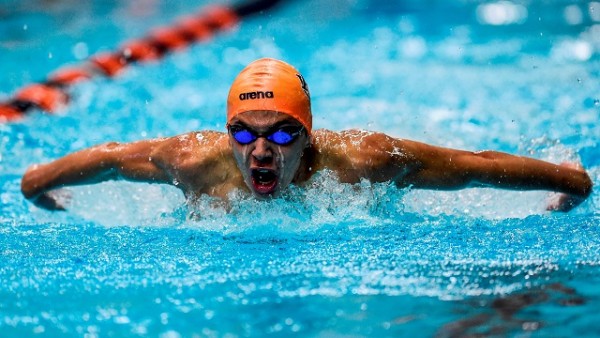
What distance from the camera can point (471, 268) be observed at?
2799 mm

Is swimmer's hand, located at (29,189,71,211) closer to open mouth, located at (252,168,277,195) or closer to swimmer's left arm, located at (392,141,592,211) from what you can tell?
open mouth, located at (252,168,277,195)

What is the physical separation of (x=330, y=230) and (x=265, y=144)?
18.9 inches

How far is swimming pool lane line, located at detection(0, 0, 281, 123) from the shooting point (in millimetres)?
5633

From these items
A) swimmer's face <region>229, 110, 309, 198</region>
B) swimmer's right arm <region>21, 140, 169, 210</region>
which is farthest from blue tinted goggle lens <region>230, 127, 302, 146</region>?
swimmer's right arm <region>21, 140, 169, 210</region>

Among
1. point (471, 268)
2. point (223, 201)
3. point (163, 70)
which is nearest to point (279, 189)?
point (223, 201)

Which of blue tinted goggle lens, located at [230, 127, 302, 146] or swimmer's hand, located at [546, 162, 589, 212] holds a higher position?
blue tinted goggle lens, located at [230, 127, 302, 146]

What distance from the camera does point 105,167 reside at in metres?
3.29

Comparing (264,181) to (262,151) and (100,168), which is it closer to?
(262,151)

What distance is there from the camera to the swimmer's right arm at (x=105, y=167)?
3273 mm

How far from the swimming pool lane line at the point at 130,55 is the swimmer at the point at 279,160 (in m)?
2.32

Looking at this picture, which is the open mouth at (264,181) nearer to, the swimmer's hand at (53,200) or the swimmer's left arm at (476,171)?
the swimmer's left arm at (476,171)

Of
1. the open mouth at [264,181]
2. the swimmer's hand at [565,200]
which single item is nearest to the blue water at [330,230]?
the swimmer's hand at [565,200]

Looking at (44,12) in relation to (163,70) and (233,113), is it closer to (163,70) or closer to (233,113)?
(163,70)

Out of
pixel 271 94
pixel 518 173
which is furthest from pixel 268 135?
pixel 518 173
